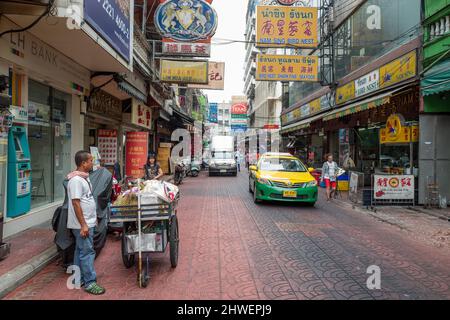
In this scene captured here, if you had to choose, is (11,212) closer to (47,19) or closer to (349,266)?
(47,19)

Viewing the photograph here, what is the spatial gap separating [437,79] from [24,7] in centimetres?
957

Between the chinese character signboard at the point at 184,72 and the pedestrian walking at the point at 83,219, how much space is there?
1065cm

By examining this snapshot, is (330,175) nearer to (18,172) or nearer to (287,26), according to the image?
(287,26)

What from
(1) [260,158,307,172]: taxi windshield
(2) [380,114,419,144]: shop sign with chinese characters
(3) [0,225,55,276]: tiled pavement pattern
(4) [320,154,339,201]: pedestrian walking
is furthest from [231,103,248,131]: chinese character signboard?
(3) [0,225,55,276]: tiled pavement pattern

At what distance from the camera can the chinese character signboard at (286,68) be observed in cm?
1541

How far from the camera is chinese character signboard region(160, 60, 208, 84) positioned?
1451cm

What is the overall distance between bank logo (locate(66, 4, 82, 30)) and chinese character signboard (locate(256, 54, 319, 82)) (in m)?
10.5

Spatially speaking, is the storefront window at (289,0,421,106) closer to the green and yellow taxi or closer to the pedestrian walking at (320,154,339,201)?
the pedestrian walking at (320,154,339,201)

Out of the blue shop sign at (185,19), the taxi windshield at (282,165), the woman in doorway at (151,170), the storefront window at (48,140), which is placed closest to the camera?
the storefront window at (48,140)

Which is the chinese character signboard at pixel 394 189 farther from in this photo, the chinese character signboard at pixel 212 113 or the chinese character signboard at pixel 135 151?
the chinese character signboard at pixel 212 113

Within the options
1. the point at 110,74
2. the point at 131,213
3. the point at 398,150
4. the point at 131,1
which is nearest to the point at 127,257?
the point at 131,213

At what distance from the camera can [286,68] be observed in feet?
50.7

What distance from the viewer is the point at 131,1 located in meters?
9.35

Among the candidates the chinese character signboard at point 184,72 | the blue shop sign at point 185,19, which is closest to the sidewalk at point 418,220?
the chinese character signboard at point 184,72
